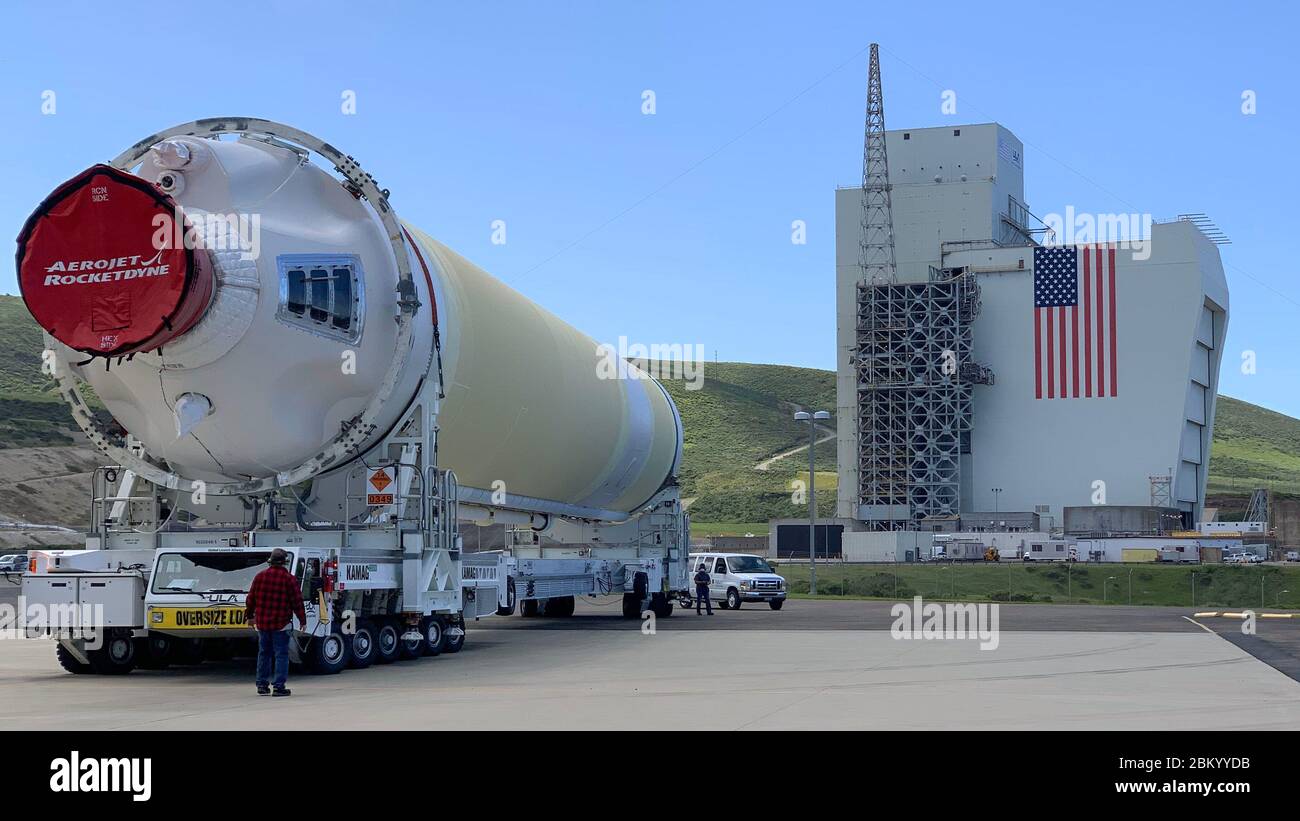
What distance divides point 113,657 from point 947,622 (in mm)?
20147

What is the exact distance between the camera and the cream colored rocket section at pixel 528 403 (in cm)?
1948

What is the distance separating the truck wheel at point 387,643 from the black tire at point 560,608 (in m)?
14.7

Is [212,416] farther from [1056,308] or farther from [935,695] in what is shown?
[1056,308]

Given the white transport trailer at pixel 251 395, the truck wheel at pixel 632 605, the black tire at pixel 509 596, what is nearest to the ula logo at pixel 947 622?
the truck wheel at pixel 632 605

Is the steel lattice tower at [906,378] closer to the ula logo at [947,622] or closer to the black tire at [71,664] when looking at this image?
the ula logo at [947,622]

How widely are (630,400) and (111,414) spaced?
12.1 metres

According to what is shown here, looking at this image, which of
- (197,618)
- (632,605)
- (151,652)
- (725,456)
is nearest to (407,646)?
(151,652)

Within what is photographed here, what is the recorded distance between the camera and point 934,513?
85.1 meters

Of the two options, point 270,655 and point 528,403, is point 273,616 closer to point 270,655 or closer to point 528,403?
point 270,655

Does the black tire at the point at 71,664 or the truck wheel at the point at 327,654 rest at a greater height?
the truck wheel at the point at 327,654

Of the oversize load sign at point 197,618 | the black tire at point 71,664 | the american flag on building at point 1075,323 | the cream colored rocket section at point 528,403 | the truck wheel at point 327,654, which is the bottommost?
the black tire at point 71,664

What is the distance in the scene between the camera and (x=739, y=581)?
38.3 m

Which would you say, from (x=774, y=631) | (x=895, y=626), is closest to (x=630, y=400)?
(x=774, y=631)
